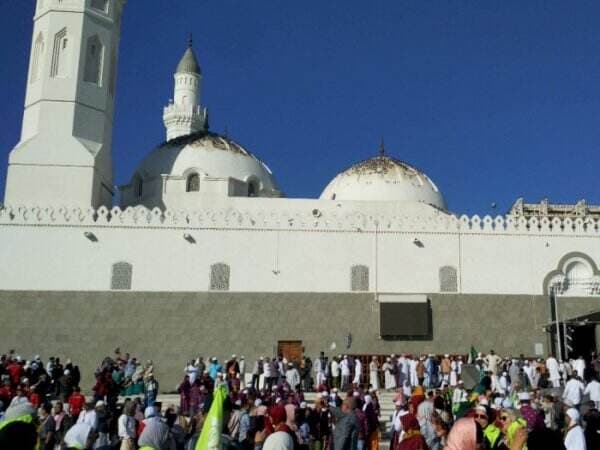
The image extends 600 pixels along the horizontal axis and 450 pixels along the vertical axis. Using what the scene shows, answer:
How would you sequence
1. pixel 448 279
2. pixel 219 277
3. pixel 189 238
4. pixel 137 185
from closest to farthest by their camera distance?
pixel 219 277
pixel 189 238
pixel 448 279
pixel 137 185

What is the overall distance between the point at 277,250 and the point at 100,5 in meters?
10.3

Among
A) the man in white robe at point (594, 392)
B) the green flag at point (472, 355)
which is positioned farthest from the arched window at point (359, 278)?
the man in white robe at point (594, 392)

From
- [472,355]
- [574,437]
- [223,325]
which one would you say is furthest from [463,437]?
[223,325]

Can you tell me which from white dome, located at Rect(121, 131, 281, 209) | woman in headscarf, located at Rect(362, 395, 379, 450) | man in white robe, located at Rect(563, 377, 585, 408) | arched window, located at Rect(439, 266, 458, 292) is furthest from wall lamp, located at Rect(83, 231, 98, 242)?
man in white robe, located at Rect(563, 377, 585, 408)

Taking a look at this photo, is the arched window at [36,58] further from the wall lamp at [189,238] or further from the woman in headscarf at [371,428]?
the woman in headscarf at [371,428]

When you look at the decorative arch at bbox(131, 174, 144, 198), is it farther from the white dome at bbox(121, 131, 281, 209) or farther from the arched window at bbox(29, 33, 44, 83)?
the arched window at bbox(29, 33, 44, 83)

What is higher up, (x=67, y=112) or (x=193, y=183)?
(x=67, y=112)

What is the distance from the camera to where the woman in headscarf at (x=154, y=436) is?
4.87 m

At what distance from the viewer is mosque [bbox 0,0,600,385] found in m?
18.6

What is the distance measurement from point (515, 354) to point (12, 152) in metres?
16.0

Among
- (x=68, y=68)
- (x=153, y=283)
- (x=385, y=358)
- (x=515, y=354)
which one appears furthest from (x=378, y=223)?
(x=68, y=68)

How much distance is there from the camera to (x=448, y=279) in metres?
19.5

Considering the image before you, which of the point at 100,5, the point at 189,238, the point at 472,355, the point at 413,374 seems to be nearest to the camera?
the point at 413,374

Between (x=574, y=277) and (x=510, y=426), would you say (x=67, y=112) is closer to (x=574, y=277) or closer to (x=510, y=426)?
(x=574, y=277)
